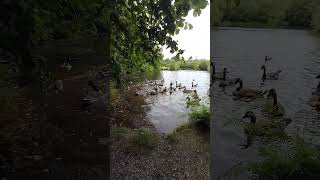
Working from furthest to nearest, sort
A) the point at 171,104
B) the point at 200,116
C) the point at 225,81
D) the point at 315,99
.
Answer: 1. the point at 171,104
2. the point at 200,116
3. the point at 225,81
4. the point at 315,99

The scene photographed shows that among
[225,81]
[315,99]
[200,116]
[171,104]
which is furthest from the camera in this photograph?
[171,104]

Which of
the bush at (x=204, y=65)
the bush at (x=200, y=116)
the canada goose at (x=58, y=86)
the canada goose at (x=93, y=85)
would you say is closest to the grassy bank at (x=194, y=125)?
the bush at (x=200, y=116)

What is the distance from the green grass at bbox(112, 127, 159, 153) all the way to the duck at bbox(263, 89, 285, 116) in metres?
0.50

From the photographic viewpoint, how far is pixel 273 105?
3.95 ft

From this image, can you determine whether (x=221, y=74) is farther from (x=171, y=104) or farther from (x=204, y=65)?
(x=171, y=104)

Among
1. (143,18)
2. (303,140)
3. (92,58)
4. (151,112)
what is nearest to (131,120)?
(151,112)

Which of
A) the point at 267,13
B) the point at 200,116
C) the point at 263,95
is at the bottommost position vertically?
the point at 200,116

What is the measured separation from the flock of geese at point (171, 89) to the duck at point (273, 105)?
1.11 ft

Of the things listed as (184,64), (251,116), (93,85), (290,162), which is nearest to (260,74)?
(251,116)

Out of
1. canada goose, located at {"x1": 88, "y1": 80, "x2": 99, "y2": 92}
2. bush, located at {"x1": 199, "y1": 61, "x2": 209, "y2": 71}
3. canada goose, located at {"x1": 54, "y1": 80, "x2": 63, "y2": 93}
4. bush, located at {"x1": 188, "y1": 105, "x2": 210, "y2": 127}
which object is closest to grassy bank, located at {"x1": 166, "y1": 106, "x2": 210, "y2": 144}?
bush, located at {"x1": 188, "y1": 105, "x2": 210, "y2": 127}

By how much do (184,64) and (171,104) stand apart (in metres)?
0.18

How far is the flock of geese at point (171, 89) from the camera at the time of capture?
1510mm

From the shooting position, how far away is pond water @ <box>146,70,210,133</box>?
59.6 inches

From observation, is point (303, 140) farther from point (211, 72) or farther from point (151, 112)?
point (151, 112)
